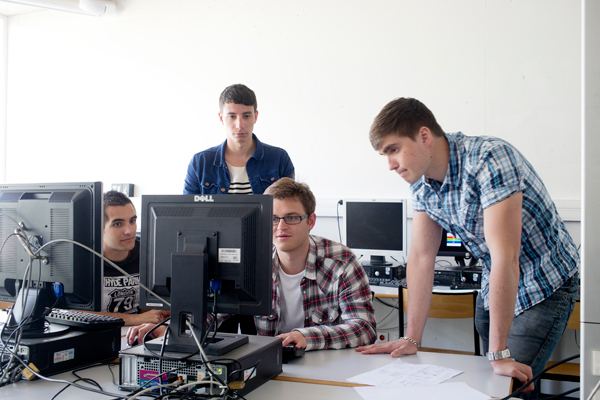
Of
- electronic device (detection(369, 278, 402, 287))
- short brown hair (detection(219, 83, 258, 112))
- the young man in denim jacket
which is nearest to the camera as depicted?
short brown hair (detection(219, 83, 258, 112))

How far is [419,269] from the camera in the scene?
66.6 inches

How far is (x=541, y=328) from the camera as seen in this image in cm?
146

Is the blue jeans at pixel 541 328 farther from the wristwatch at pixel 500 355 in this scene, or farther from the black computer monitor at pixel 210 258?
the black computer monitor at pixel 210 258

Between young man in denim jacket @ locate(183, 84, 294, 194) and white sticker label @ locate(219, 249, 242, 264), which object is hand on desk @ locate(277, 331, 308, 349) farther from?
young man in denim jacket @ locate(183, 84, 294, 194)

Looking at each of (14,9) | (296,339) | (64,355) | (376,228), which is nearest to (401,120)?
(296,339)

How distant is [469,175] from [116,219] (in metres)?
1.51

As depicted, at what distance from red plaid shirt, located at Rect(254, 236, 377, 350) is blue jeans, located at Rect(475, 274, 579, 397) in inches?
18.0

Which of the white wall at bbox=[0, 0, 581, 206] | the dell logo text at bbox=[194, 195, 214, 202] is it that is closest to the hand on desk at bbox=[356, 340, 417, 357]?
the dell logo text at bbox=[194, 195, 214, 202]

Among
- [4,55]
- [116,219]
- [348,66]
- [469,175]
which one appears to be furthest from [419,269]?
[4,55]

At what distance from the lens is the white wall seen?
331 centimetres

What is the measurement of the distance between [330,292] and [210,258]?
65cm

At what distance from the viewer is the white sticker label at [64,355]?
135 cm

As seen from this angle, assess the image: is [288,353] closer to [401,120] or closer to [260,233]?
[260,233]

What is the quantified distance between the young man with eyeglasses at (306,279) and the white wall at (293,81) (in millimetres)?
1985
